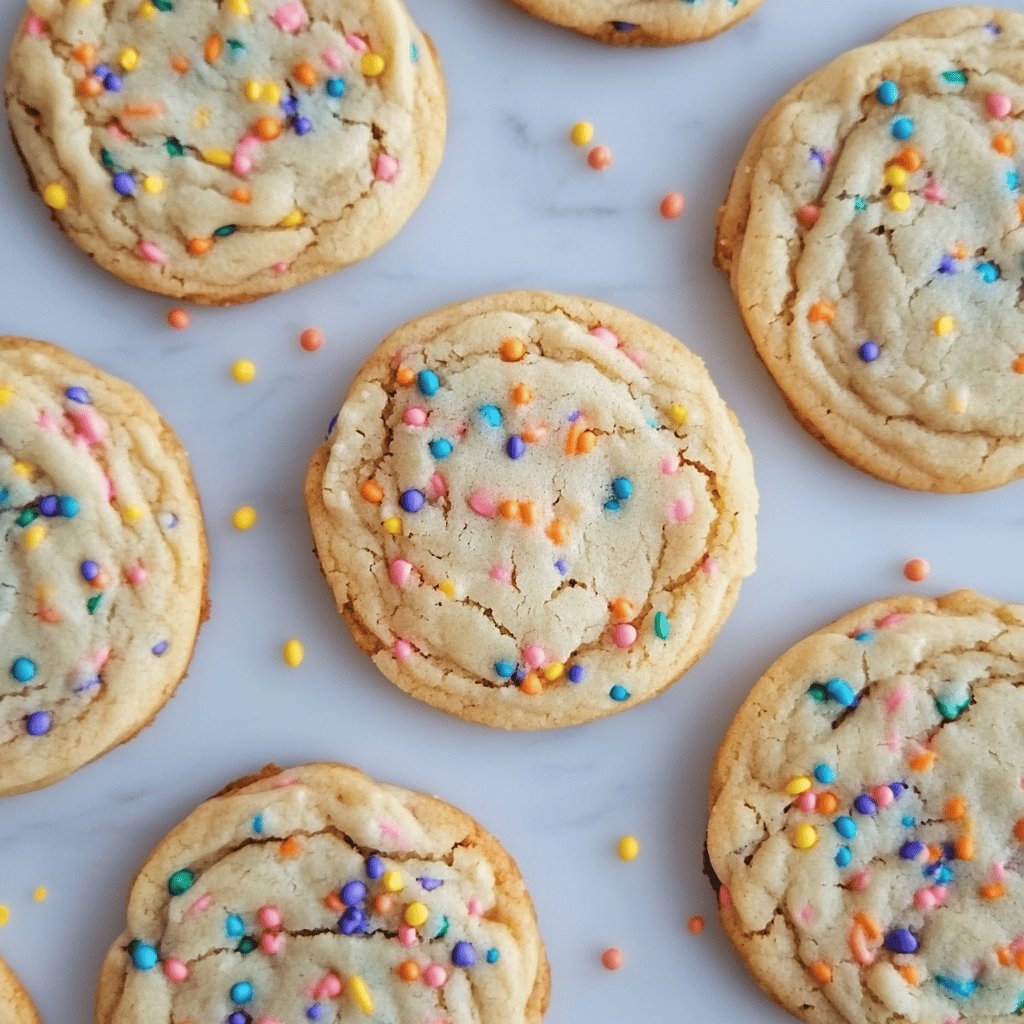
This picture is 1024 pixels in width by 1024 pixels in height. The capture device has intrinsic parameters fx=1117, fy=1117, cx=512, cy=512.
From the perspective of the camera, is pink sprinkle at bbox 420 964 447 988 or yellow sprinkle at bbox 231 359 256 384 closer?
pink sprinkle at bbox 420 964 447 988

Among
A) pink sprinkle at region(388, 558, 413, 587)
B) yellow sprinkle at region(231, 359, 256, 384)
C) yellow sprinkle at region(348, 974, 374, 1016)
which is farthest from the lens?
yellow sprinkle at region(231, 359, 256, 384)

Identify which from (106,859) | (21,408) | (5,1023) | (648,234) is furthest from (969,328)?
(5,1023)

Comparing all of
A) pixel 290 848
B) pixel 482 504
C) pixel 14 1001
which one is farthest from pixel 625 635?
pixel 14 1001

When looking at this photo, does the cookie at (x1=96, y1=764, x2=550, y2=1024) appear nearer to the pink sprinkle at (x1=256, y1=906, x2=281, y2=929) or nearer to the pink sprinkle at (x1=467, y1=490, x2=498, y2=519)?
the pink sprinkle at (x1=256, y1=906, x2=281, y2=929)

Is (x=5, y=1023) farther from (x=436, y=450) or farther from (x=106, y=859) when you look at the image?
(x=436, y=450)

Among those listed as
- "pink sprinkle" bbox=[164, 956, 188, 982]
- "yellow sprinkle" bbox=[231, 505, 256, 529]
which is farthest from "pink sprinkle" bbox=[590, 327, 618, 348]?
"pink sprinkle" bbox=[164, 956, 188, 982]
